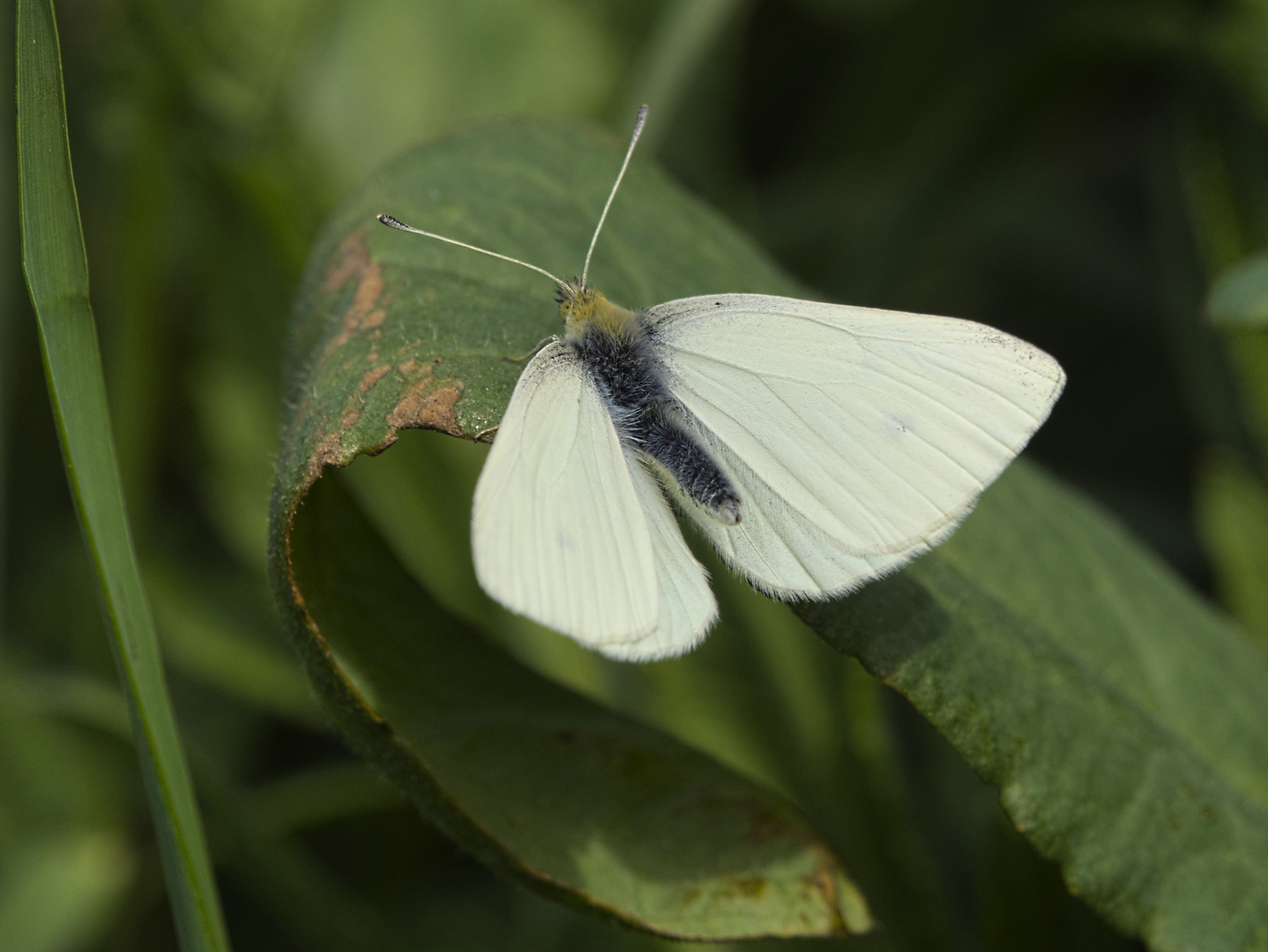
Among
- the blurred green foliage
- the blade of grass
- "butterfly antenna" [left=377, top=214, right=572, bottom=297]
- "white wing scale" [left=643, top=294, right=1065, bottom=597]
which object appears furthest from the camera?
the blurred green foliage

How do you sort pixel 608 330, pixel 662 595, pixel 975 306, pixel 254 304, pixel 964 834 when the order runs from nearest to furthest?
pixel 662 595
pixel 608 330
pixel 964 834
pixel 254 304
pixel 975 306

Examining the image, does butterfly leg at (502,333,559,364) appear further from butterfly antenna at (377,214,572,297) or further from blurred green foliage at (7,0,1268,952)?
blurred green foliage at (7,0,1268,952)

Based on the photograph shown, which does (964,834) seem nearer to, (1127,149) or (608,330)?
(608,330)

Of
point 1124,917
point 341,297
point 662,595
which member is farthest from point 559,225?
point 1124,917

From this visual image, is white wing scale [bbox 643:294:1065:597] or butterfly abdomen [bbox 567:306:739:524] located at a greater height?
white wing scale [bbox 643:294:1065:597]

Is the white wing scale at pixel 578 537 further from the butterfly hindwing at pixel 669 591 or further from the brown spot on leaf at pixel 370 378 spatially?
the brown spot on leaf at pixel 370 378

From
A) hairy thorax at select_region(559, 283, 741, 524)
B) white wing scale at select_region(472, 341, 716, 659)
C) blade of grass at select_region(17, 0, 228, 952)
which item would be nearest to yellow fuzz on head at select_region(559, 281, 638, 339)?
Result: hairy thorax at select_region(559, 283, 741, 524)
